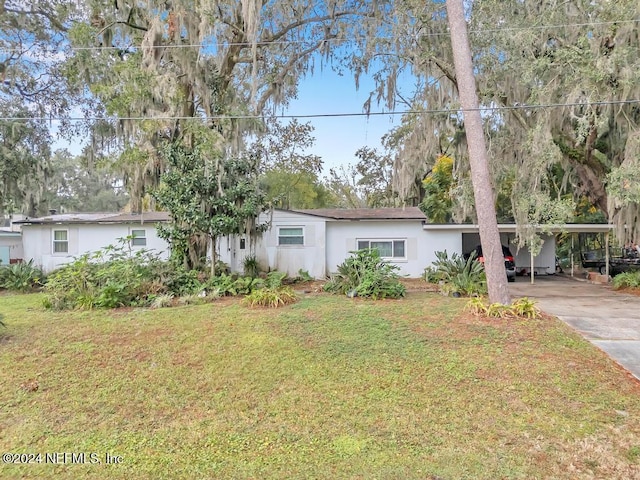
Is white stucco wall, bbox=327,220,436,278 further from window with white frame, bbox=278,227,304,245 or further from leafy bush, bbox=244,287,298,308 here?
leafy bush, bbox=244,287,298,308

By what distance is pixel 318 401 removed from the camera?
153 inches

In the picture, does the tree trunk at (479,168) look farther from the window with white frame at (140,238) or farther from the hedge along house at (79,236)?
the window with white frame at (140,238)

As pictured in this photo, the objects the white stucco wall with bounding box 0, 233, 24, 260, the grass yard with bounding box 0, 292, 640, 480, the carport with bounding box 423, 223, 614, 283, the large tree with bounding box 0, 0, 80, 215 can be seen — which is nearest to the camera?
the grass yard with bounding box 0, 292, 640, 480

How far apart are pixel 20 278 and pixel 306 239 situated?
8.84m

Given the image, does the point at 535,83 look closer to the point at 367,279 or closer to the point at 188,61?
the point at 367,279

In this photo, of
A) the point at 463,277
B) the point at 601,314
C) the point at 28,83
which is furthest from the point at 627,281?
the point at 28,83

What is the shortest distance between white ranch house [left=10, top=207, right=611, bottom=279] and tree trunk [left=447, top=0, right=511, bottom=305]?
20.5 ft

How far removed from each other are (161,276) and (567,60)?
10934 millimetres

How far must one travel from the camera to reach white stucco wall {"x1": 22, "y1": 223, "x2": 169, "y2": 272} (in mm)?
14078

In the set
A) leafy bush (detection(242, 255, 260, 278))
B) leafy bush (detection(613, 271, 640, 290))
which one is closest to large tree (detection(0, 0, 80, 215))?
leafy bush (detection(242, 255, 260, 278))

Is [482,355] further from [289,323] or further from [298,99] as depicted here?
Result: [298,99]

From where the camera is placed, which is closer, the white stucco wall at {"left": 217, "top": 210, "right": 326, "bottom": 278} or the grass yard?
the grass yard

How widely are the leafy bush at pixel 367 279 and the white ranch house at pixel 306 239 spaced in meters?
3.63

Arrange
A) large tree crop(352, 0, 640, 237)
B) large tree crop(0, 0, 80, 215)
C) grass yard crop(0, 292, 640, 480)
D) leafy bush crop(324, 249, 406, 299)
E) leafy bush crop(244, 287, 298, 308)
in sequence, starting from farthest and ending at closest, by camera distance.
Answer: large tree crop(0, 0, 80, 215) → leafy bush crop(324, 249, 406, 299) → large tree crop(352, 0, 640, 237) → leafy bush crop(244, 287, 298, 308) → grass yard crop(0, 292, 640, 480)
